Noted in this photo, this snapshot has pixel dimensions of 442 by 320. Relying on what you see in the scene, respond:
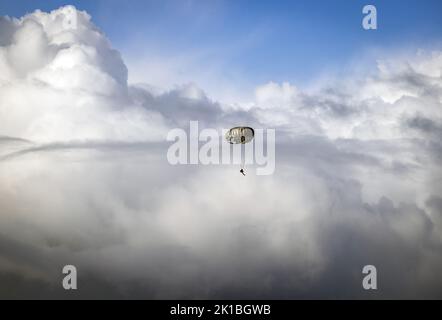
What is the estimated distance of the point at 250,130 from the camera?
152375mm

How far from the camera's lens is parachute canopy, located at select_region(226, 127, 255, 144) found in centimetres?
15225

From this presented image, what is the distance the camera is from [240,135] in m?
153

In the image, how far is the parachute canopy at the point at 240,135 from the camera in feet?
500
